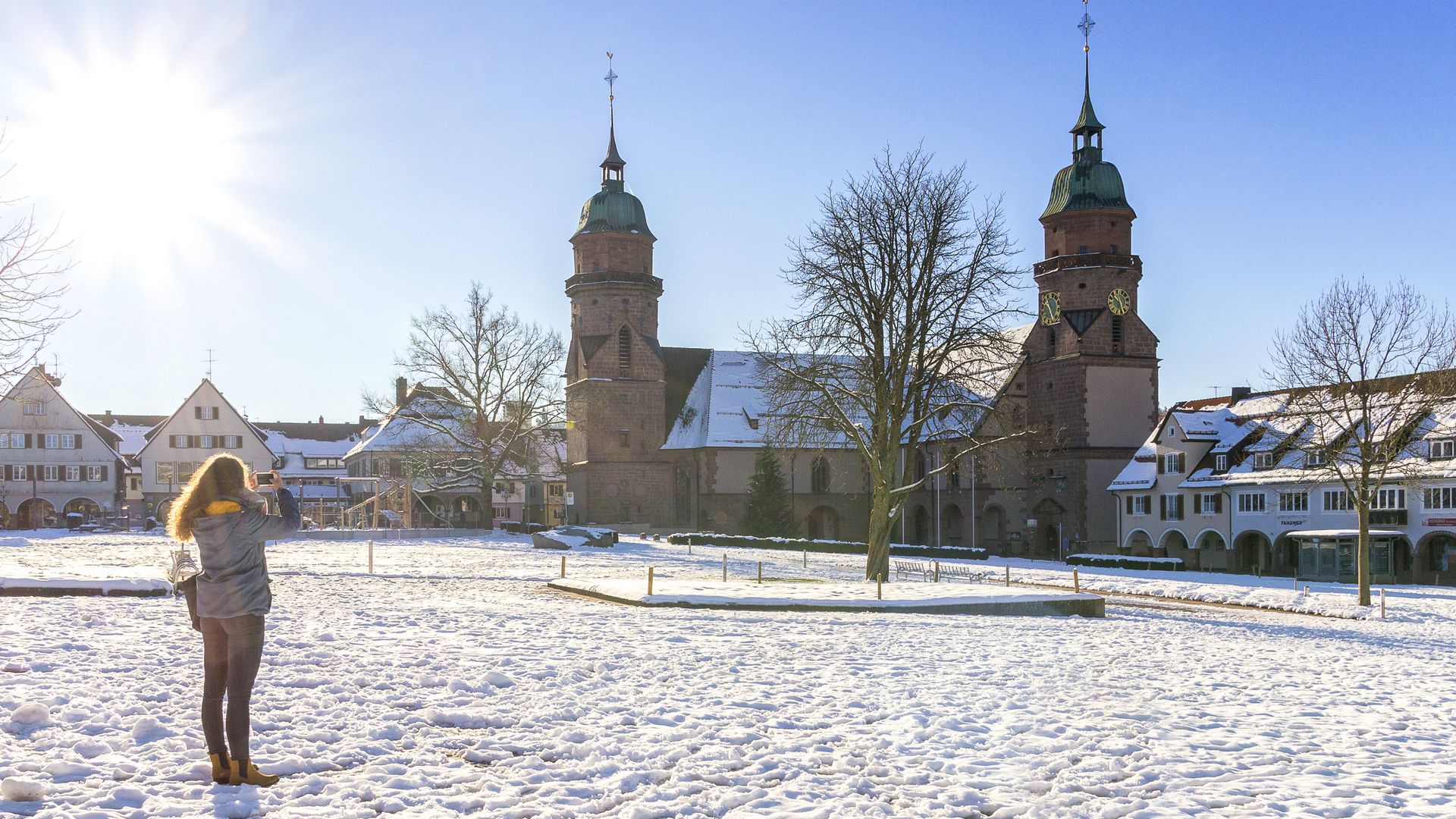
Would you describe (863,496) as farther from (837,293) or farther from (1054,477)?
(837,293)

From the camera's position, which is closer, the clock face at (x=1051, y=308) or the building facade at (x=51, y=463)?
the clock face at (x=1051, y=308)

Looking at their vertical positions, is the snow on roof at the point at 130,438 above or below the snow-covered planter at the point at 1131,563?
above

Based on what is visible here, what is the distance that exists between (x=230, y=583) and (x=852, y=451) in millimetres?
63958

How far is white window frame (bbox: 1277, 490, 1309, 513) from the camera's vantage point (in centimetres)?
5379

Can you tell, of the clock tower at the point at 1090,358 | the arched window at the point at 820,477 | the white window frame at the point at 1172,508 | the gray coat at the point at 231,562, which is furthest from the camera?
the arched window at the point at 820,477

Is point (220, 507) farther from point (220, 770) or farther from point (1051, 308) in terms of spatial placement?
point (1051, 308)

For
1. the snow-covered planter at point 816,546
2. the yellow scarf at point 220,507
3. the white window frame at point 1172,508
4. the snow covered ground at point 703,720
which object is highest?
the yellow scarf at point 220,507

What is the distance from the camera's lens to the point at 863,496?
78.6 m

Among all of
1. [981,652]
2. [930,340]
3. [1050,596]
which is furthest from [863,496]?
[981,652]

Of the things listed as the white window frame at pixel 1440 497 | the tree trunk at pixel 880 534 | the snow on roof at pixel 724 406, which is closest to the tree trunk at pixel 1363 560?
the tree trunk at pixel 880 534

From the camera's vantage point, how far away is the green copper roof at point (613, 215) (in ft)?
242

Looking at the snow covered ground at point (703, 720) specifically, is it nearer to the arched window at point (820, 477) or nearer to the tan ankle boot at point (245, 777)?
the tan ankle boot at point (245, 777)

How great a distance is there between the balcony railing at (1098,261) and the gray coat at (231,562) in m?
66.4

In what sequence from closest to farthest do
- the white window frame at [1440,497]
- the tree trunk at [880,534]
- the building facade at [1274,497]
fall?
the tree trunk at [880,534]
the white window frame at [1440,497]
the building facade at [1274,497]
